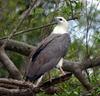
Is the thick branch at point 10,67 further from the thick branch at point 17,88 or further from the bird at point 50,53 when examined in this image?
the thick branch at point 17,88

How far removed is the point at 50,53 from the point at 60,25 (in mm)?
518

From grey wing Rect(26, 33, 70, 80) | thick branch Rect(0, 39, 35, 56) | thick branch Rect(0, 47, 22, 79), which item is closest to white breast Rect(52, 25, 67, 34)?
grey wing Rect(26, 33, 70, 80)

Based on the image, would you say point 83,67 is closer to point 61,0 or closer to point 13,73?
point 13,73

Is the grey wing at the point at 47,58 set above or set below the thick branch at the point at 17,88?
below

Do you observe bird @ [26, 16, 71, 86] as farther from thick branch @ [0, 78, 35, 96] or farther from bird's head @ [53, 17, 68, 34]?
thick branch @ [0, 78, 35, 96]

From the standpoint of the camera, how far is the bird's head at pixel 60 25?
20.4ft

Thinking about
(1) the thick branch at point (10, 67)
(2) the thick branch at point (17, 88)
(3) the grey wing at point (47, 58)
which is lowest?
(1) the thick branch at point (10, 67)

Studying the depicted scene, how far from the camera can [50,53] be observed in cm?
587

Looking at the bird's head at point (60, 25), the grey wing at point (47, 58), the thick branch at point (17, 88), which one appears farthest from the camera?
the bird's head at point (60, 25)

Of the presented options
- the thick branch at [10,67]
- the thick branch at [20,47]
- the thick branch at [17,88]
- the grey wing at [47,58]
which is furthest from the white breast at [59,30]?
the thick branch at [17,88]

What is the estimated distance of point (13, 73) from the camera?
6059mm

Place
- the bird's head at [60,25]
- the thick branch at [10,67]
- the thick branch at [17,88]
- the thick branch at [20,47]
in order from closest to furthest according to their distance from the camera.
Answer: the thick branch at [17,88], the thick branch at [10,67], the bird's head at [60,25], the thick branch at [20,47]

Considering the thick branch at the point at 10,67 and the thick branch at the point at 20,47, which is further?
the thick branch at the point at 20,47

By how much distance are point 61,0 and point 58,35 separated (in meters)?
0.97
